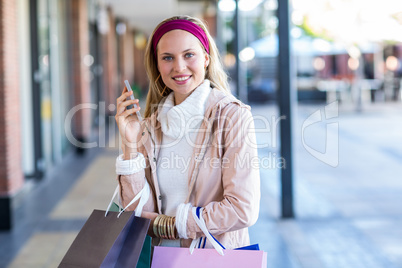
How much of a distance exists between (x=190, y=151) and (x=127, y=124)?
0.22 m

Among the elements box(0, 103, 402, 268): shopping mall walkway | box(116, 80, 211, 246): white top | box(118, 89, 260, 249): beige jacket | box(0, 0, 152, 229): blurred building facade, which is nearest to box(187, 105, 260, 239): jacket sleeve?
box(118, 89, 260, 249): beige jacket

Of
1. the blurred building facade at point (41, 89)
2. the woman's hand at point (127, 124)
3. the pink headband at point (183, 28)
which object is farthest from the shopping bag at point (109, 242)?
the blurred building facade at point (41, 89)

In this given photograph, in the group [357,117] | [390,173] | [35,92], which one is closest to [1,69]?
[35,92]

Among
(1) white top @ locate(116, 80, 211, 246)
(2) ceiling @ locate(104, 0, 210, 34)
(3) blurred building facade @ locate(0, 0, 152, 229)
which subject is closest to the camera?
(1) white top @ locate(116, 80, 211, 246)

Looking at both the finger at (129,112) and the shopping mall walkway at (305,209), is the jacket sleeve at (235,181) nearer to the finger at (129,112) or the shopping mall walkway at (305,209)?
the finger at (129,112)

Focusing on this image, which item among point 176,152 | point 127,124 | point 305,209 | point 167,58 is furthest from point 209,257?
point 305,209

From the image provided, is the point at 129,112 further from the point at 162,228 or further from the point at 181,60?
the point at 162,228

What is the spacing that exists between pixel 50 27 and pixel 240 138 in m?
6.96

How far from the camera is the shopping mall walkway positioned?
13.3ft

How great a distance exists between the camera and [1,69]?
4746mm

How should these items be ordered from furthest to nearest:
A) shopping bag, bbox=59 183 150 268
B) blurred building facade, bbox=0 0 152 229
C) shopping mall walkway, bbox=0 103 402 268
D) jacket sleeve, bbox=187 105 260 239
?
1. blurred building facade, bbox=0 0 152 229
2. shopping mall walkway, bbox=0 103 402 268
3. jacket sleeve, bbox=187 105 260 239
4. shopping bag, bbox=59 183 150 268

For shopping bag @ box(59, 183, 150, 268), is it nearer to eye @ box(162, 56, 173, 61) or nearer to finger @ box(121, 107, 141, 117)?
finger @ box(121, 107, 141, 117)

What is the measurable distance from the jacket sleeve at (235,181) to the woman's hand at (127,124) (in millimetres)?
282

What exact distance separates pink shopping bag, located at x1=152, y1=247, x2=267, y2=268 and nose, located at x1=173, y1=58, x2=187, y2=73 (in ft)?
1.82
